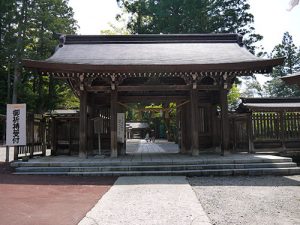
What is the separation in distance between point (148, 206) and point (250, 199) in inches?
96.8

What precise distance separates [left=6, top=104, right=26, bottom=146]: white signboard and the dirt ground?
1.64 meters

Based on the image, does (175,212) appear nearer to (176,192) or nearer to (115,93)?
(176,192)

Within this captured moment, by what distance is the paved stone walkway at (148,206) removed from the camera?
5047mm

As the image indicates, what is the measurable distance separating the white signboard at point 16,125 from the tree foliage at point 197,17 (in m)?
22.2

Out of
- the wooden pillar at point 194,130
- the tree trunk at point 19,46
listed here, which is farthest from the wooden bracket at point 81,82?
the tree trunk at point 19,46

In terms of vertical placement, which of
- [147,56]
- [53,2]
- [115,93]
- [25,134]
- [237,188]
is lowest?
[237,188]

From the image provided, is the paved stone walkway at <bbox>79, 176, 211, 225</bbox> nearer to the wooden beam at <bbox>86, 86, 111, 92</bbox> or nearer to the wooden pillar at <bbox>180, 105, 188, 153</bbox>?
the wooden beam at <bbox>86, 86, 111, 92</bbox>

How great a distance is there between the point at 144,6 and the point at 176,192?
2940 cm

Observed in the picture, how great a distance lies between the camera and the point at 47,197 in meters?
7.04

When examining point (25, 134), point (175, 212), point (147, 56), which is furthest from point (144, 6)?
point (175, 212)

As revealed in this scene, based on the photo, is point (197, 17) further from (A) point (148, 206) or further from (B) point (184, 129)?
(A) point (148, 206)

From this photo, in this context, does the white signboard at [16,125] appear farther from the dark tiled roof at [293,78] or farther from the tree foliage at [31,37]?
the tree foliage at [31,37]

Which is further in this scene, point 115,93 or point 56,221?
point 115,93

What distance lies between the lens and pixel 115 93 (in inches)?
510
